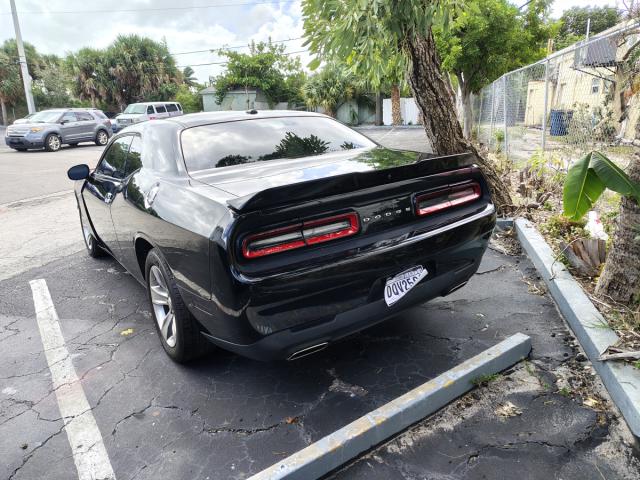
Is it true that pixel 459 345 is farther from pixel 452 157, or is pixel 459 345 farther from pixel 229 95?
pixel 229 95

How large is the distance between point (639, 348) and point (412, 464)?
1537 millimetres

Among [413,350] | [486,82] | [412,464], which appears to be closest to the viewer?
[412,464]

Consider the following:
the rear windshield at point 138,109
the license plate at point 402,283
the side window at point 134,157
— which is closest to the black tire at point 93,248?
the side window at point 134,157

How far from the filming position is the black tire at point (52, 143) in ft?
61.8

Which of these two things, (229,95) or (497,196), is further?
(229,95)

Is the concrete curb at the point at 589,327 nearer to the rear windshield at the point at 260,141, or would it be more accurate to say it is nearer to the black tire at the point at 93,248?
the rear windshield at the point at 260,141

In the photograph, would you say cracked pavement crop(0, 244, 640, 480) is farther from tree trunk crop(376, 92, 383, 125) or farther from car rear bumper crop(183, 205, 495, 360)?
tree trunk crop(376, 92, 383, 125)

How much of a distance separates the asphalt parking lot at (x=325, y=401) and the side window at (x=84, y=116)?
739 inches

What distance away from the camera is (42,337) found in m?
3.70

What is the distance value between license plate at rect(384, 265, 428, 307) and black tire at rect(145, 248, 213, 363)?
3.81 feet

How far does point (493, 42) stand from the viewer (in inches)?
628

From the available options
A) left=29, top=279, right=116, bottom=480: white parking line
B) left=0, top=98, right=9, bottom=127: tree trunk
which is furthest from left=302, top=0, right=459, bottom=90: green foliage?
left=0, top=98, right=9, bottom=127: tree trunk

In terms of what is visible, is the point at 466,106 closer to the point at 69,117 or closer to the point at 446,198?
the point at 69,117

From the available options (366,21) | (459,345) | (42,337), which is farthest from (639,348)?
(42,337)
